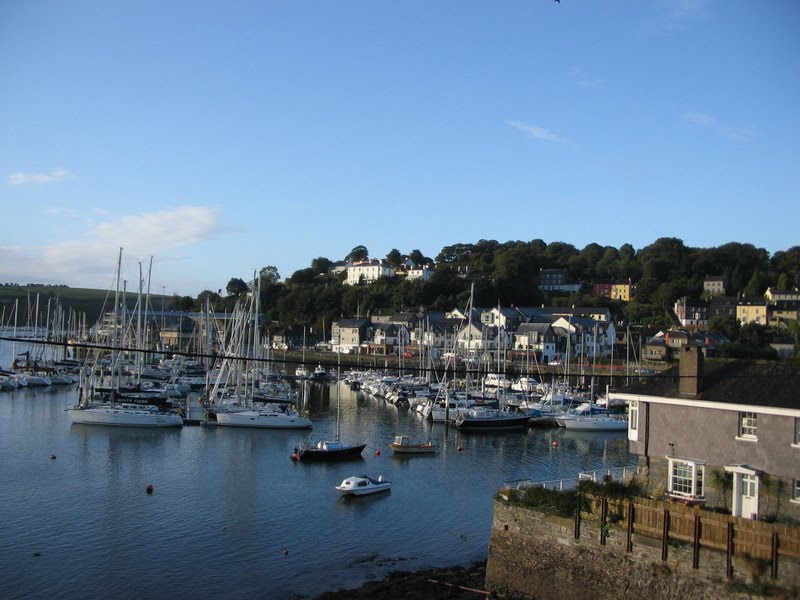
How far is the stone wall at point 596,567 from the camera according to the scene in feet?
53.7

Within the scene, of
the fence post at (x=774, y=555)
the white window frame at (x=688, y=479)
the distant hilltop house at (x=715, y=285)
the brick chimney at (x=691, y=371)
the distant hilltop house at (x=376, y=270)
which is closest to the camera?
the fence post at (x=774, y=555)

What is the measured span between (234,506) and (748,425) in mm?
20391

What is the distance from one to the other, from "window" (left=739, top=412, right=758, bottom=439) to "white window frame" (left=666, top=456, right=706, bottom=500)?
1.38m

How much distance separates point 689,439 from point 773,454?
2.29 metres

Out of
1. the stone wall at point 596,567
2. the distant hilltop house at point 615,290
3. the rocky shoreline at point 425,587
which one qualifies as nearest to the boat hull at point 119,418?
the rocky shoreline at point 425,587

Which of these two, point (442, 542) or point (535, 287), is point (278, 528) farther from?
point (535, 287)

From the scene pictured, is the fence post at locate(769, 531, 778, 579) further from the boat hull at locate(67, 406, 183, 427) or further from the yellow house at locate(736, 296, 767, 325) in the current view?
the yellow house at locate(736, 296, 767, 325)

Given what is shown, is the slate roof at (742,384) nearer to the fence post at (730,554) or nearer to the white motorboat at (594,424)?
the fence post at (730,554)

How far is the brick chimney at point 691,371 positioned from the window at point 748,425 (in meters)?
1.45

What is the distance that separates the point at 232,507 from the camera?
30.8m

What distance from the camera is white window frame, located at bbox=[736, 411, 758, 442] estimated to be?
19.4 meters

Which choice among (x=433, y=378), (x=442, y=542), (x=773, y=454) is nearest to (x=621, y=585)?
(x=773, y=454)

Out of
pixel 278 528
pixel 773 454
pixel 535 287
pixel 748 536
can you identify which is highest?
pixel 535 287

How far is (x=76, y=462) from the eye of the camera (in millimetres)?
38625
